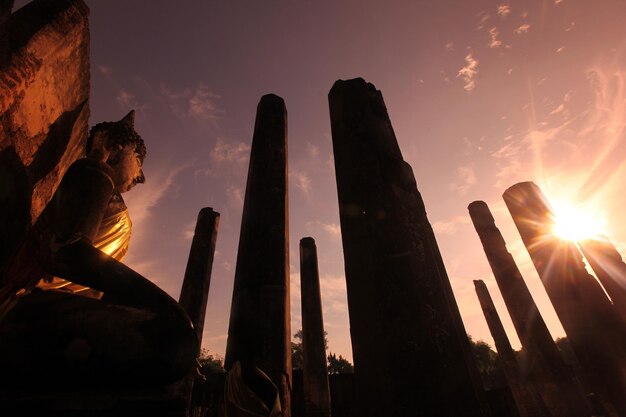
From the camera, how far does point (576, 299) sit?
783 cm

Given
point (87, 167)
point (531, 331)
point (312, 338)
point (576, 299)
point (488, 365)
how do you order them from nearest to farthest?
point (87, 167), point (576, 299), point (531, 331), point (312, 338), point (488, 365)

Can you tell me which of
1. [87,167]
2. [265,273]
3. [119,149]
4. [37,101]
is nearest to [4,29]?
[37,101]

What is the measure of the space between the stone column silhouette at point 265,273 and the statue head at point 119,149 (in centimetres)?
172

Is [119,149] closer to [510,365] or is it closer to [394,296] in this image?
[394,296]

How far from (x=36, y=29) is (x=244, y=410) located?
3.53m

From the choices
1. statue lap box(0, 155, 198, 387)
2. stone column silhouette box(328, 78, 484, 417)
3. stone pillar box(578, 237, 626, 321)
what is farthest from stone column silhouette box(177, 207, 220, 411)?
stone pillar box(578, 237, 626, 321)

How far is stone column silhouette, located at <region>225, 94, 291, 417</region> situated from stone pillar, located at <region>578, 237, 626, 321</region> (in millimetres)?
10610

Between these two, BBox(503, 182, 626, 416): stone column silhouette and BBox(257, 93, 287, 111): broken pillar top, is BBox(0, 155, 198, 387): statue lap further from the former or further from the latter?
BBox(503, 182, 626, 416): stone column silhouette

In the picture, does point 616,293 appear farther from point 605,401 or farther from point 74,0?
point 74,0

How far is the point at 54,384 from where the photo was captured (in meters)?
1.35

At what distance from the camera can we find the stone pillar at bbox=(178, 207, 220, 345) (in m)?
11.3

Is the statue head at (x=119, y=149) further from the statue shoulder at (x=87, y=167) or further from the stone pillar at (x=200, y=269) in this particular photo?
the stone pillar at (x=200, y=269)

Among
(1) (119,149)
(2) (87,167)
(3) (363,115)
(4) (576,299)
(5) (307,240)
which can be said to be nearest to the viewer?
(2) (87,167)

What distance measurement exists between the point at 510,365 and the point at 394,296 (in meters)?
18.1
